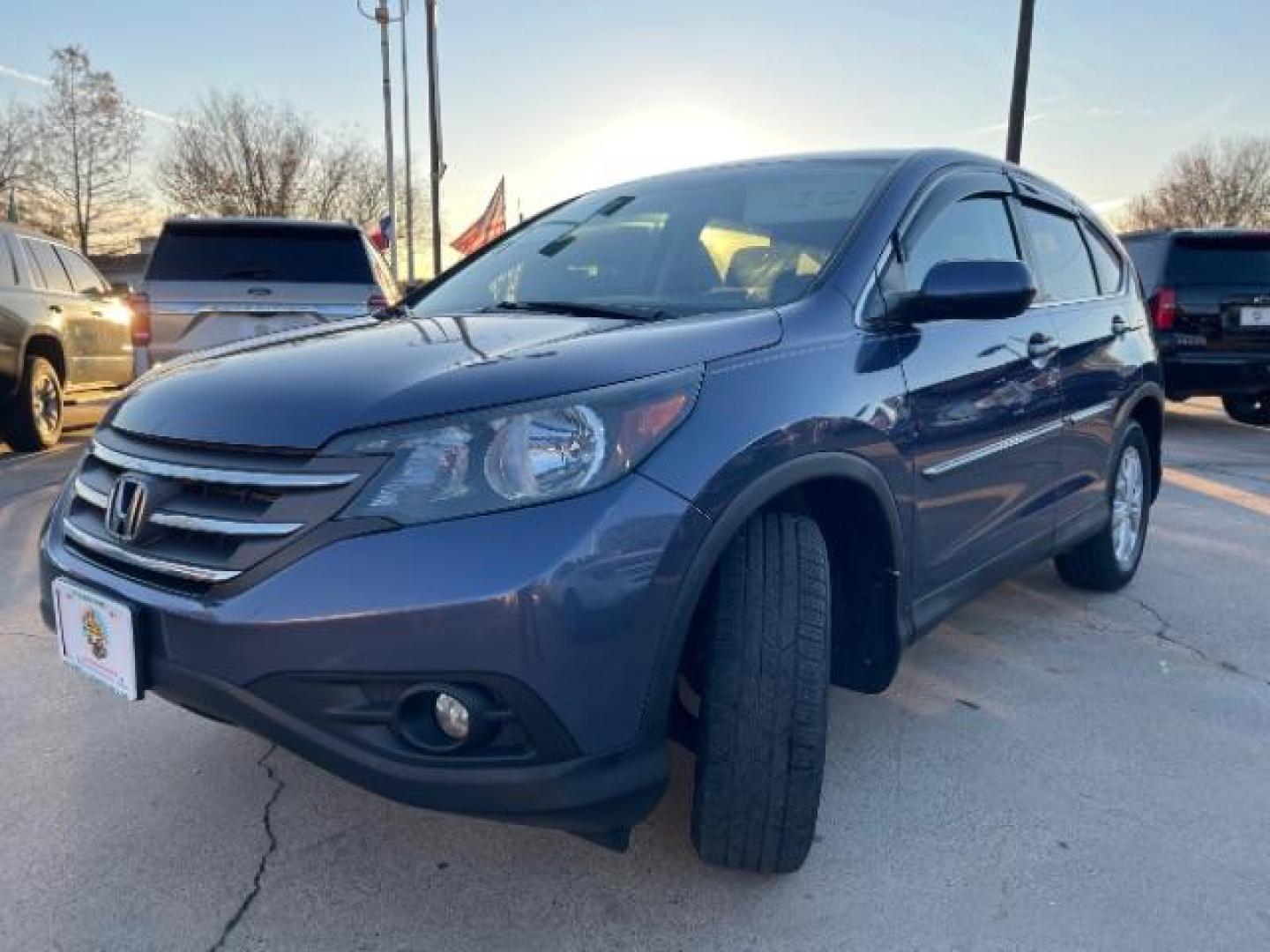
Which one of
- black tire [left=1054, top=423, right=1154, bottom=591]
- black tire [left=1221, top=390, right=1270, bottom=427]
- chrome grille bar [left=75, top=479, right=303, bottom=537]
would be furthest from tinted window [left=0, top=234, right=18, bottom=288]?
black tire [left=1221, top=390, right=1270, bottom=427]

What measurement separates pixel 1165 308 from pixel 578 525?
885cm

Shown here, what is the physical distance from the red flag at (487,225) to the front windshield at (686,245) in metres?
18.7

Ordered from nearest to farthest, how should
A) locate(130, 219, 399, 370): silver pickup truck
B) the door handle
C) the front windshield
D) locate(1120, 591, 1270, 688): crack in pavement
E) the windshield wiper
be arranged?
1. the windshield wiper
2. the front windshield
3. the door handle
4. locate(1120, 591, 1270, 688): crack in pavement
5. locate(130, 219, 399, 370): silver pickup truck

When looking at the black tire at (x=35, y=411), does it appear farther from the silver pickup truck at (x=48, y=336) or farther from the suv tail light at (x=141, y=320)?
the suv tail light at (x=141, y=320)

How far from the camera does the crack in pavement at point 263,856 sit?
6.40ft

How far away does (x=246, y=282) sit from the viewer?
21.2 ft

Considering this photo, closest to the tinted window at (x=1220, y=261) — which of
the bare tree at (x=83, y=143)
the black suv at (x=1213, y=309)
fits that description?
the black suv at (x=1213, y=309)

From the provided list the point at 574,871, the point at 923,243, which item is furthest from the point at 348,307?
the point at 574,871

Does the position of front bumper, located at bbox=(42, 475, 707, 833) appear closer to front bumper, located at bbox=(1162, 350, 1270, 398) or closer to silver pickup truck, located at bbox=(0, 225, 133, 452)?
silver pickup truck, located at bbox=(0, 225, 133, 452)

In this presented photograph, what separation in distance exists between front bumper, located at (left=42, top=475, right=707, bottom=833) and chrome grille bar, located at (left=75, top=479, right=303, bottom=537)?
7 centimetres

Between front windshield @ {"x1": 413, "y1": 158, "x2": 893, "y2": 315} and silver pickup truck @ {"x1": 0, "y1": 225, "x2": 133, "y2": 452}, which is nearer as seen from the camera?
front windshield @ {"x1": 413, "y1": 158, "x2": 893, "y2": 315}

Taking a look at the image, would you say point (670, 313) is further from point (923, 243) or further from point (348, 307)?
point (348, 307)

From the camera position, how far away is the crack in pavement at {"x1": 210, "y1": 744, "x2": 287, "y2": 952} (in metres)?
1.95

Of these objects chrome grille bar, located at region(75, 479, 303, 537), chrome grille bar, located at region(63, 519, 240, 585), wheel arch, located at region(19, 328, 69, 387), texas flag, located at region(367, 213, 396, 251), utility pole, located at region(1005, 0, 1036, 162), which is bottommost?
wheel arch, located at region(19, 328, 69, 387)
